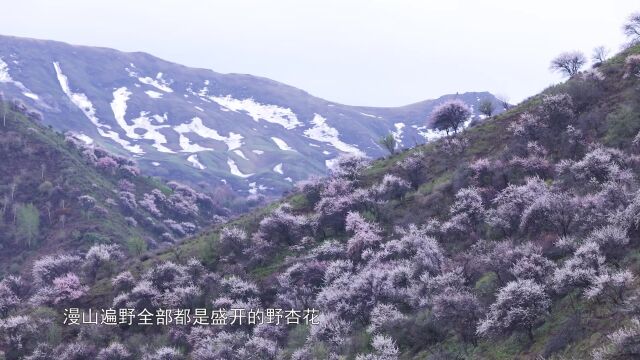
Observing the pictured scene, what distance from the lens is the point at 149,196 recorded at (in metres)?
131

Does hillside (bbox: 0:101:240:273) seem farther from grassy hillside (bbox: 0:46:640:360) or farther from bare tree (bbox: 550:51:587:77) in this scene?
bare tree (bbox: 550:51:587:77)

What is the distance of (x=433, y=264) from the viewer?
36.7 meters

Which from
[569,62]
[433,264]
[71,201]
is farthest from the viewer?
[71,201]

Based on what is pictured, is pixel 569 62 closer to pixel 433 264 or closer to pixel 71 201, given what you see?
pixel 433 264

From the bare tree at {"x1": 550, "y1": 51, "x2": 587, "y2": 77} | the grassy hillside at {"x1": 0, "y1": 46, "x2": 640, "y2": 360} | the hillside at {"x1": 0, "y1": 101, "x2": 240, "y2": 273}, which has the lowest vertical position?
the hillside at {"x1": 0, "y1": 101, "x2": 240, "y2": 273}

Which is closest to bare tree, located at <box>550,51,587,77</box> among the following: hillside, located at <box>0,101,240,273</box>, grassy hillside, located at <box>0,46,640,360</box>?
grassy hillside, located at <box>0,46,640,360</box>

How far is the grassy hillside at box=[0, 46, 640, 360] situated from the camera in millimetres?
24531

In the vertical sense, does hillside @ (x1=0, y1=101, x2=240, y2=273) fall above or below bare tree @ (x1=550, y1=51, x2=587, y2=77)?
below

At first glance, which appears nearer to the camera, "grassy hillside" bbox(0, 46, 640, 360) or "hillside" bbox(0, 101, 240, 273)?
"grassy hillside" bbox(0, 46, 640, 360)

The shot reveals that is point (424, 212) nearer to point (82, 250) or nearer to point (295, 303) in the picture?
point (295, 303)

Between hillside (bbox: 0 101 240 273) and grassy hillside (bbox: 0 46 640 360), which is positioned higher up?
grassy hillside (bbox: 0 46 640 360)

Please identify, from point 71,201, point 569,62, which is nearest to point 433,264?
point 569,62

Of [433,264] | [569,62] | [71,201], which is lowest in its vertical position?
[71,201]

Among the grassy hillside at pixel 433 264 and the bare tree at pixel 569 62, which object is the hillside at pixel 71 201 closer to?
the grassy hillside at pixel 433 264
